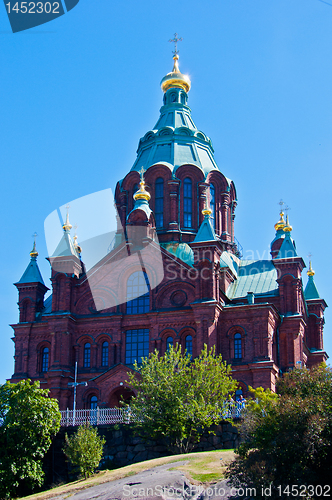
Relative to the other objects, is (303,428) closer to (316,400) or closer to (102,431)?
(316,400)

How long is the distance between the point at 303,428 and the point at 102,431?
47.2 ft

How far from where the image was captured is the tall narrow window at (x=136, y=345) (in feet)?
146

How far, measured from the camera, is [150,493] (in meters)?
24.2

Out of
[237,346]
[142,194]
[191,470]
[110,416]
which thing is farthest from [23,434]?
[142,194]

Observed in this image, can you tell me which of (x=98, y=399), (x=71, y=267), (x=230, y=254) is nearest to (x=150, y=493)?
(x=98, y=399)

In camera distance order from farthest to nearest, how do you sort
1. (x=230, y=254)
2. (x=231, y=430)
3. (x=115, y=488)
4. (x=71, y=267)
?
(x=230, y=254), (x=71, y=267), (x=231, y=430), (x=115, y=488)

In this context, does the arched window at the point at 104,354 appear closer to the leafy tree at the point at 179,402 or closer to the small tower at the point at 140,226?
the small tower at the point at 140,226

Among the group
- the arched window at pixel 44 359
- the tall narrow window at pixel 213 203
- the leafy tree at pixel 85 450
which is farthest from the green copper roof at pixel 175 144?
the leafy tree at pixel 85 450

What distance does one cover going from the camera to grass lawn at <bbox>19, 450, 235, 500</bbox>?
25.7 metres

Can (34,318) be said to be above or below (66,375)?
above

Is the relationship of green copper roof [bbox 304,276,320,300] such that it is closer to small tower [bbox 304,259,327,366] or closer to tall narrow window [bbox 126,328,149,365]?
small tower [bbox 304,259,327,366]

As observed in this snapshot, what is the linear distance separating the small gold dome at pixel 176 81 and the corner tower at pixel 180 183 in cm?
243

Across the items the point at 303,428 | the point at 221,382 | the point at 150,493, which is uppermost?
the point at 221,382

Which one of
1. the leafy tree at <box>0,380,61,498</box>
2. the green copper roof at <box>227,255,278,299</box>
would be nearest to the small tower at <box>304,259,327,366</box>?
the green copper roof at <box>227,255,278,299</box>
